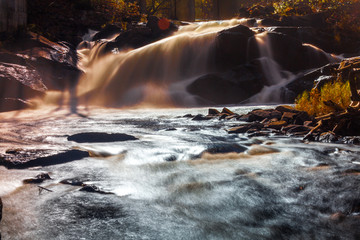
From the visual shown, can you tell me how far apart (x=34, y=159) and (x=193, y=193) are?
6.89 feet

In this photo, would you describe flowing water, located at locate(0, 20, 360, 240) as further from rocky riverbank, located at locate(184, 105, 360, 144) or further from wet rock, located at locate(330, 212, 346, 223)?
rocky riverbank, located at locate(184, 105, 360, 144)

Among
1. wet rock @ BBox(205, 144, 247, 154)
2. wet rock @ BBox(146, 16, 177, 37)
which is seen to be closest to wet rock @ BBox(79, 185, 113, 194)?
wet rock @ BBox(205, 144, 247, 154)

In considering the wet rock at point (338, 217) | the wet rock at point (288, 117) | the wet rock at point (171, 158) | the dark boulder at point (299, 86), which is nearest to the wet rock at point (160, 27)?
the dark boulder at point (299, 86)

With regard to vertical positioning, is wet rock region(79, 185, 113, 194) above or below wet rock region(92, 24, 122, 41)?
below

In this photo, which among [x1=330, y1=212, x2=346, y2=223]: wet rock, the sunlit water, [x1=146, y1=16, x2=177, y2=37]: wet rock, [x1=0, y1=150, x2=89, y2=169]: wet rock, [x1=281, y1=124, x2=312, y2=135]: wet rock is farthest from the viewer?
[x1=146, y1=16, x2=177, y2=37]: wet rock

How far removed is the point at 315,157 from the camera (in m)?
4.52

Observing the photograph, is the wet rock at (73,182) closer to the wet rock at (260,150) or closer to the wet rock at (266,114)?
the wet rock at (260,150)

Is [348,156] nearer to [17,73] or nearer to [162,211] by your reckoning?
[162,211]

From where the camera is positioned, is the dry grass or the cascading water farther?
the cascading water

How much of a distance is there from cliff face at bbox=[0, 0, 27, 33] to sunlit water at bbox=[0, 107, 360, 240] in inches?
449

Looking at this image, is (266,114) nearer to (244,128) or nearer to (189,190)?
(244,128)

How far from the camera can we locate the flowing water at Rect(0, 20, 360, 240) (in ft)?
7.93

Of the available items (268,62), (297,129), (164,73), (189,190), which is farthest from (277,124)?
(164,73)

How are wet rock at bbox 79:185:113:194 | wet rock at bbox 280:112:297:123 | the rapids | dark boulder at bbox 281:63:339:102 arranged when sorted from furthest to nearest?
the rapids
dark boulder at bbox 281:63:339:102
wet rock at bbox 280:112:297:123
wet rock at bbox 79:185:113:194
